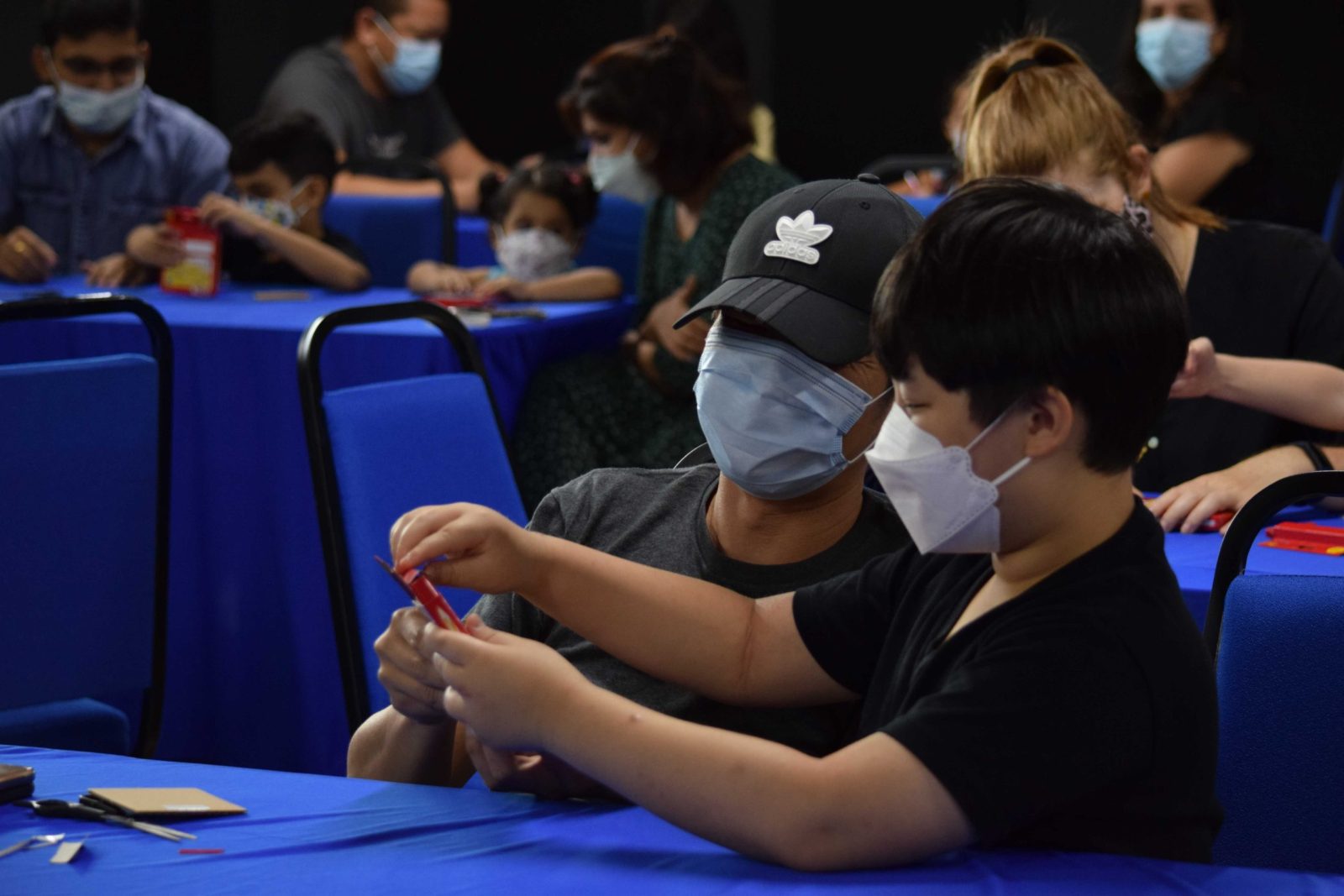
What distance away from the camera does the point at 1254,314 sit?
8.11 ft

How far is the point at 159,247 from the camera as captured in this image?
399 cm

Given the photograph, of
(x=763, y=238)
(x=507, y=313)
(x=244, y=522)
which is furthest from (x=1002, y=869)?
(x=507, y=313)

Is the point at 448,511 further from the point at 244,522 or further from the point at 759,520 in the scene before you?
the point at 244,522

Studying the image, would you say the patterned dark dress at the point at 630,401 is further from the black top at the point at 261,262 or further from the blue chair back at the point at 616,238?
the blue chair back at the point at 616,238

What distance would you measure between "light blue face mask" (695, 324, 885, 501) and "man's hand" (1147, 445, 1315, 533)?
0.87m

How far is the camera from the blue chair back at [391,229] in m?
4.48

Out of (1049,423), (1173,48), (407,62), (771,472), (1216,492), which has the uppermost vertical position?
(1173,48)

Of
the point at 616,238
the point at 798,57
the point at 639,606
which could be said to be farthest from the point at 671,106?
the point at 798,57

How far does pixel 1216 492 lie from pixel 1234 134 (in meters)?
2.22

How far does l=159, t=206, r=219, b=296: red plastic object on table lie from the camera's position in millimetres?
3914

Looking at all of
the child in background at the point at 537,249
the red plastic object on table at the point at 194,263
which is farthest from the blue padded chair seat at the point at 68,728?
the child in background at the point at 537,249

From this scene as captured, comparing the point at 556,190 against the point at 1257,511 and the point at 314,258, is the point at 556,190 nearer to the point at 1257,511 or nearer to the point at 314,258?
the point at 314,258

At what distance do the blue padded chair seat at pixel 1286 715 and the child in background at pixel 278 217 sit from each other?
10.0ft

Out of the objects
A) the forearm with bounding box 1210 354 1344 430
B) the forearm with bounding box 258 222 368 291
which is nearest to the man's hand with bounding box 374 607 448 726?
the forearm with bounding box 1210 354 1344 430
